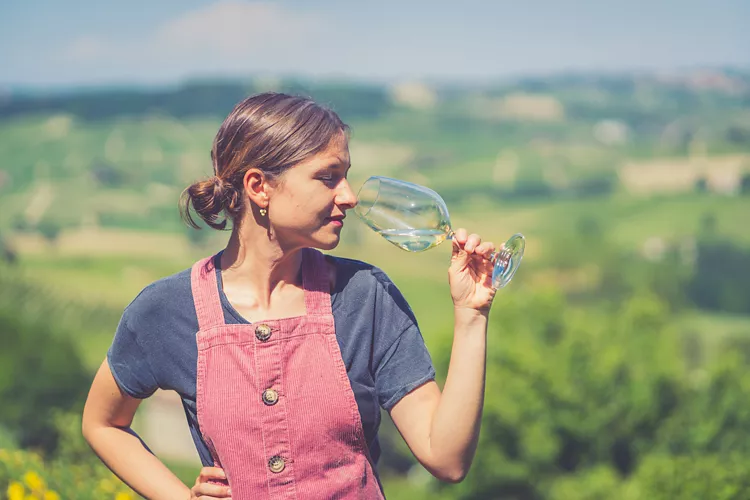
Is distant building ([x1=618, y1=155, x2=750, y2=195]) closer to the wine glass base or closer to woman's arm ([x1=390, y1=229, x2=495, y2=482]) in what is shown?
the wine glass base

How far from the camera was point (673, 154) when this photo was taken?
59.4m

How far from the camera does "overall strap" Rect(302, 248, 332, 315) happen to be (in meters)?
2.16

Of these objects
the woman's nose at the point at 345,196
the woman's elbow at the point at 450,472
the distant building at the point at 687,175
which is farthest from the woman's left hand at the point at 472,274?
the distant building at the point at 687,175

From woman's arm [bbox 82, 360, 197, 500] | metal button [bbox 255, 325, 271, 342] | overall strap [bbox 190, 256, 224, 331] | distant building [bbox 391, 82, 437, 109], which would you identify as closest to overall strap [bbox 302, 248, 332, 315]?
metal button [bbox 255, 325, 271, 342]

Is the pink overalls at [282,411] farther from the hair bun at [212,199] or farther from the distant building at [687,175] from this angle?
the distant building at [687,175]

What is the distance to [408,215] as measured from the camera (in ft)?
7.73

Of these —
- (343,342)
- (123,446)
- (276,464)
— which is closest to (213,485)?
(276,464)

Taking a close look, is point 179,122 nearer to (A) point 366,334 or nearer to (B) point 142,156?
(B) point 142,156

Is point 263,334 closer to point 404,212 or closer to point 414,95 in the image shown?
point 404,212

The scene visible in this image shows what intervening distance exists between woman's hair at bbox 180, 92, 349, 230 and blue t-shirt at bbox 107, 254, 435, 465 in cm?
20

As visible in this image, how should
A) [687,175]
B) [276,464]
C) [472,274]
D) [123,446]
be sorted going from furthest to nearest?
[687,175] < [123,446] < [472,274] < [276,464]

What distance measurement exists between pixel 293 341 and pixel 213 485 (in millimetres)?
401

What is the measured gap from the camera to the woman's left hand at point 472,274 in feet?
6.95

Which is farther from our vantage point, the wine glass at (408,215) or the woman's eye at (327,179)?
the wine glass at (408,215)
